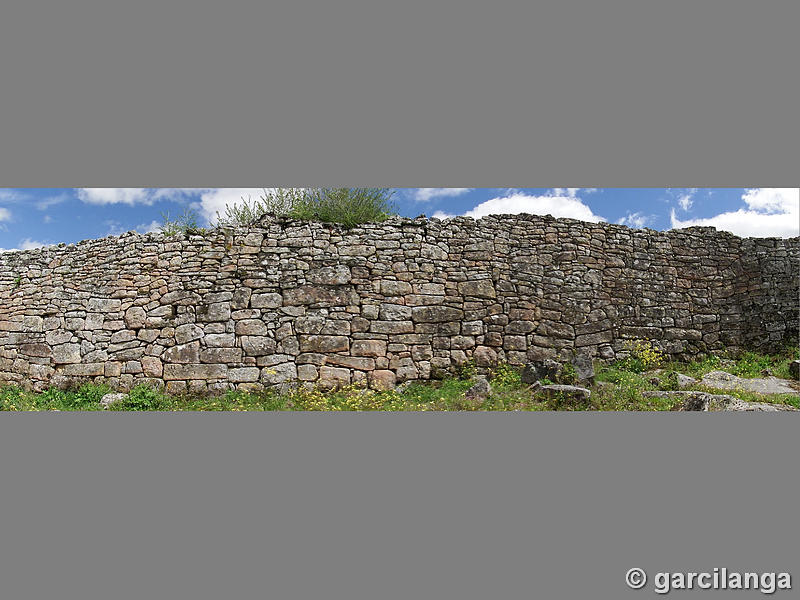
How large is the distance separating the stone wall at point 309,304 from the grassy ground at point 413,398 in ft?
0.88

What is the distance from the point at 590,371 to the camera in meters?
8.55

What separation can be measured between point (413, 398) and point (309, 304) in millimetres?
2363

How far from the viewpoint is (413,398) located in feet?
26.5

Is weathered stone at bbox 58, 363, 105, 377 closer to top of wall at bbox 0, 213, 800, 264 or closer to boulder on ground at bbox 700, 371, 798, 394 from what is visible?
top of wall at bbox 0, 213, 800, 264

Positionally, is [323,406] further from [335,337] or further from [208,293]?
[208,293]

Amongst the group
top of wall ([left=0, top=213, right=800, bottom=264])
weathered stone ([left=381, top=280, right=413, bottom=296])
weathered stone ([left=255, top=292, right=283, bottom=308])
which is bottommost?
weathered stone ([left=255, top=292, right=283, bottom=308])

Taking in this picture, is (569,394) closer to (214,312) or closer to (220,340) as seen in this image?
(220,340)

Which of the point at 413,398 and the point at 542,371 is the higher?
the point at 542,371

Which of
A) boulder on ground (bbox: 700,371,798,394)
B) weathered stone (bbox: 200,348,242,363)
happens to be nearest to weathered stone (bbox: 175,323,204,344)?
weathered stone (bbox: 200,348,242,363)

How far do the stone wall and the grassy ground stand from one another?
10.6 inches

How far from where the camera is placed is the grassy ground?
7.52 m

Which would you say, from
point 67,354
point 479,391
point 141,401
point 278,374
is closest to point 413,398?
point 479,391

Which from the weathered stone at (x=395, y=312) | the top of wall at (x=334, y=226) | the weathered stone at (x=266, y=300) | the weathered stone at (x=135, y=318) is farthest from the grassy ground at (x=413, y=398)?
the top of wall at (x=334, y=226)

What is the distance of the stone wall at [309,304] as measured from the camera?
843 cm
